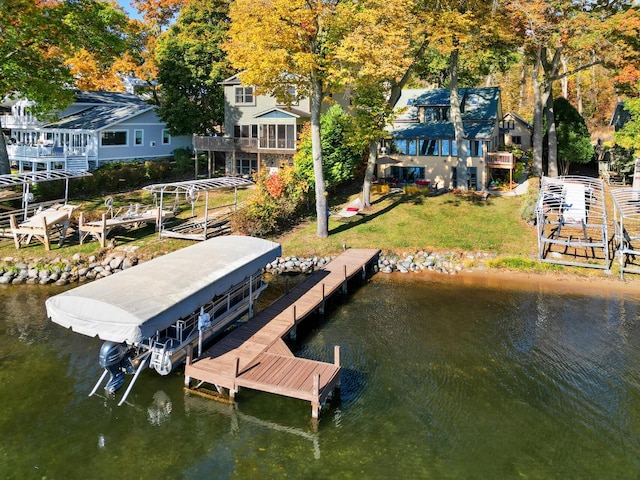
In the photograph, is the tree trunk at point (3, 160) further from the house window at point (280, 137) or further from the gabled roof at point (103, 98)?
the house window at point (280, 137)

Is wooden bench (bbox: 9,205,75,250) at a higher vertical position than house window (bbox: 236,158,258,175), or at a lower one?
lower

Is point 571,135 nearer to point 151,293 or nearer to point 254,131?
point 254,131

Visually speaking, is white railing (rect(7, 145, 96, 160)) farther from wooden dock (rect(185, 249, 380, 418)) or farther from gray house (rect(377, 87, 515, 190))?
wooden dock (rect(185, 249, 380, 418))

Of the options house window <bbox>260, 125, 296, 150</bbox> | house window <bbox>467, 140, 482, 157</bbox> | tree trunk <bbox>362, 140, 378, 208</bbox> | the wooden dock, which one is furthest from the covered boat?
house window <bbox>467, 140, 482, 157</bbox>

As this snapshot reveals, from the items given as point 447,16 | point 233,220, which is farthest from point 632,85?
point 233,220

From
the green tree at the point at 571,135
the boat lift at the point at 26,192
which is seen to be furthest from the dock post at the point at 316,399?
the green tree at the point at 571,135
